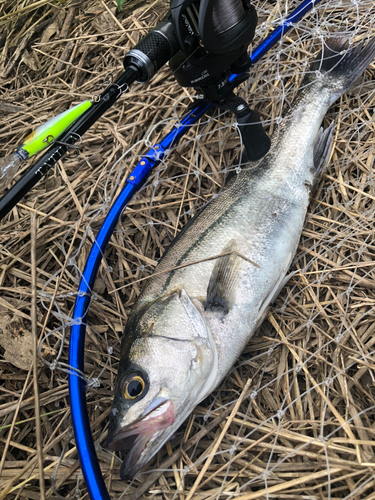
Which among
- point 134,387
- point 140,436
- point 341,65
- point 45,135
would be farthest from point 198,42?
point 140,436

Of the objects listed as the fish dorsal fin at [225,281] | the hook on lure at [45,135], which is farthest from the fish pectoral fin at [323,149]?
the hook on lure at [45,135]

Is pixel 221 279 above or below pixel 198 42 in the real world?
below

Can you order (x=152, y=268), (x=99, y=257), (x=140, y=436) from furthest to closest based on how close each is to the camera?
(x=152, y=268)
(x=99, y=257)
(x=140, y=436)

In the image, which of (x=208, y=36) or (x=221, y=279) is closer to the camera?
(x=208, y=36)

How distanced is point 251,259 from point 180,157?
1109 mm

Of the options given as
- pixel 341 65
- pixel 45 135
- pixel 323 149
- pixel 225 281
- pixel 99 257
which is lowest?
pixel 323 149

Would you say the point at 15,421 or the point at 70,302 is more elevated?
the point at 70,302

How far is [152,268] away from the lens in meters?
2.58

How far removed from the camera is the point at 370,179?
261 cm

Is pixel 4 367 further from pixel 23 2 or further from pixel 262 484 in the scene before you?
pixel 23 2

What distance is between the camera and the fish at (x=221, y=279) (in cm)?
176

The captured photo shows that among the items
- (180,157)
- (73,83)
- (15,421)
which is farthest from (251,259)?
(73,83)

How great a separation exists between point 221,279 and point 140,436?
0.91m

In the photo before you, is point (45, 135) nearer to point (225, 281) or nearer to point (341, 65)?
point (225, 281)
